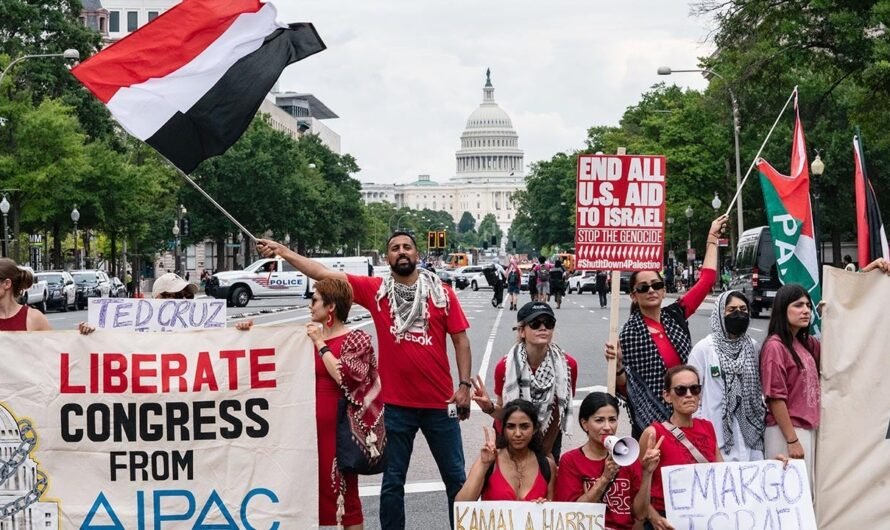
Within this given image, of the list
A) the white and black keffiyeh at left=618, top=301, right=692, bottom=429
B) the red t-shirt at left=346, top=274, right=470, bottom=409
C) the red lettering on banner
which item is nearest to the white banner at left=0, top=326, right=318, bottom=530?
the red lettering on banner

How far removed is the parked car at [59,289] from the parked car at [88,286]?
2.55 meters

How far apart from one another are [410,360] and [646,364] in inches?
47.9

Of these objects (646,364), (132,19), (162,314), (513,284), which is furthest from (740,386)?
(132,19)

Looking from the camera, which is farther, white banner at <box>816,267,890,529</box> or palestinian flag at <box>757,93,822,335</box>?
palestinian flag at <box>757,93,822,335</box>

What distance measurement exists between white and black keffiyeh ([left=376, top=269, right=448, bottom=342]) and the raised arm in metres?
0.29

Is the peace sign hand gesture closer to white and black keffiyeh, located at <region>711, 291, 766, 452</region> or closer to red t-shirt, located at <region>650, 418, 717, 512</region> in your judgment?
red t-shirt, located at <region>650, 418, 717, 512</region>

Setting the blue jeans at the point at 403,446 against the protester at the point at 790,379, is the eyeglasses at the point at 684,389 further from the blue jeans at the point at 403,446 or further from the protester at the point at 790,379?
the blue jeans at the point at 403,446

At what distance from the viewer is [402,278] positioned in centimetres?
809

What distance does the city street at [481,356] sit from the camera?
1006 cm

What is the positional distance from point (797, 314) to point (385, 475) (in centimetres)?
227

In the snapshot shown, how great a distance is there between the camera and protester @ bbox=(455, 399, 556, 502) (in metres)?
6.71

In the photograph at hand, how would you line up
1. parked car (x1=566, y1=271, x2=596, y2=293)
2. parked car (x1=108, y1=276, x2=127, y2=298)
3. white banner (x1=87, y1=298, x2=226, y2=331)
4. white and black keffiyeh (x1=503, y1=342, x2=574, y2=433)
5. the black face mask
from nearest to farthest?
white and black keffiyeh (x1=503, y1=342, x2=574, y2=433), the black face mask, white banner (x1=87, y1=298, x2=226, y2=331), parked car (x1=108, y1=276, x2=127, y2=298), parked car (x1=566, y1=271, x2=596, y2=293)

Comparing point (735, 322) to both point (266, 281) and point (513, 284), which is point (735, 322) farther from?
point (266, 281)

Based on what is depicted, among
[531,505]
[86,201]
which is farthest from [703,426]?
[86,201]
